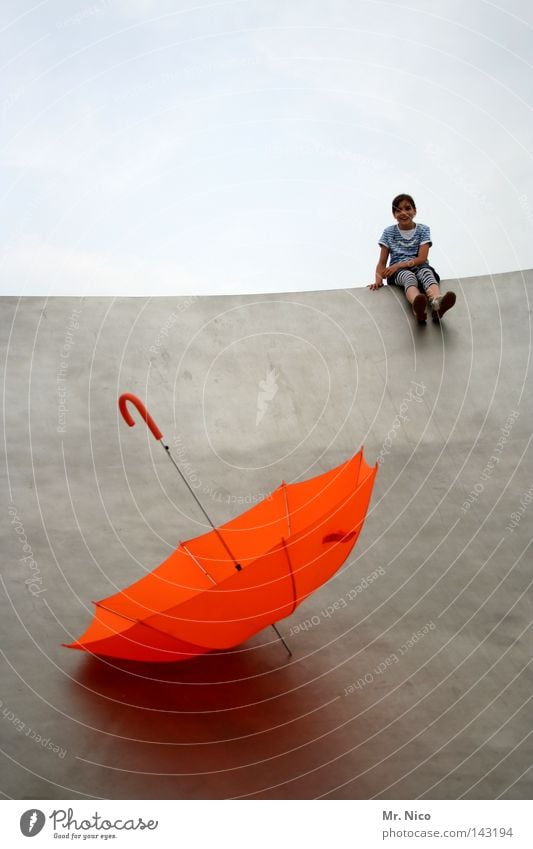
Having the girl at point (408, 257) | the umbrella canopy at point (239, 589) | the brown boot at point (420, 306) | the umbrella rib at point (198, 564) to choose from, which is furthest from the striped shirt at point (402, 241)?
the umbrella rib at point (198, 564)

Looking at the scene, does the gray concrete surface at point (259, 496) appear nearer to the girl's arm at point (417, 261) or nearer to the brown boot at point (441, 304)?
the brown boot at point (441, 304)

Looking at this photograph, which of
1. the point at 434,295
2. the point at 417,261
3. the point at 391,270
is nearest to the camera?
the point at 434,295

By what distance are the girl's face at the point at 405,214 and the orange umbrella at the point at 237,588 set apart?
3370 millimetres

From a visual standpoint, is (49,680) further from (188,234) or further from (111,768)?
(188,234)

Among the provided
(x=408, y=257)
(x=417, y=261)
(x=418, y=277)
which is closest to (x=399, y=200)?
(x=408, y=257)

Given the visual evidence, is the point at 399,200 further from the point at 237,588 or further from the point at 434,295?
the point at 237,588

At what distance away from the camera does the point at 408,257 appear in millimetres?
6324

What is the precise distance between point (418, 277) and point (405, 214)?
56 centimetres

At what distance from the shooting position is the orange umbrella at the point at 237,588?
2.91m

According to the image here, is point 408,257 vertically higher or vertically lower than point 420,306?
higher

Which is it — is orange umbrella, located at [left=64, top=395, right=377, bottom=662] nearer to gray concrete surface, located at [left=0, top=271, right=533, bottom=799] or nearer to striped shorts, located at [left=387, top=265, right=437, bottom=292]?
gray concrete surface, located at [left=0, top=271, right=533, bottom=799]

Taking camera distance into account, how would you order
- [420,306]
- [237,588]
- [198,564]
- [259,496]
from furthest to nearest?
1. [420,306]
2. [259,496]
3. [198,564]
4. [237,588]

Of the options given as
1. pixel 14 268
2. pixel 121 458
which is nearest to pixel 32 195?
pixel 14 268

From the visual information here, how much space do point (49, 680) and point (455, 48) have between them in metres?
5.27
